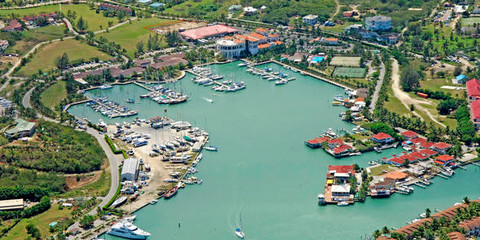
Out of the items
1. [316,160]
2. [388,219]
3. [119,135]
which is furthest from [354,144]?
[119,135]

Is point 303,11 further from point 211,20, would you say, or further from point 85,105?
point 85,105

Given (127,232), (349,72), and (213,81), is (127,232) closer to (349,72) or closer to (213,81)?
(213,81)

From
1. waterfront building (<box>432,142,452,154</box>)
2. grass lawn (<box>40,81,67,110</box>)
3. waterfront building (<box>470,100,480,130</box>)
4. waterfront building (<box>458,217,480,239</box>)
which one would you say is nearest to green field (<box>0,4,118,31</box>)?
grass lawn (<box>40,81,67,110</box>)

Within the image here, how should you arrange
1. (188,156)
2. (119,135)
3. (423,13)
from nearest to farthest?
(188,156) < (119,135) < (423,13)

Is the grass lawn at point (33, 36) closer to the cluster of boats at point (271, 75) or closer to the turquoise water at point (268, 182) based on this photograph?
the turquoise water at point (268, 182)

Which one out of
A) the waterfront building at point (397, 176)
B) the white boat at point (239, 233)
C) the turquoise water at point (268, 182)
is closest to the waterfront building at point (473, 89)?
the turquoise water at point (268, 182)

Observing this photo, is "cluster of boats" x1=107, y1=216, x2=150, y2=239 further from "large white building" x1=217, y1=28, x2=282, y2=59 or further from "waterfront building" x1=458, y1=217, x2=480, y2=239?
"large white building" x1=217, y1=28, x2=282, y2=59

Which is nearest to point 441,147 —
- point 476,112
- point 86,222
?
point 476,112
